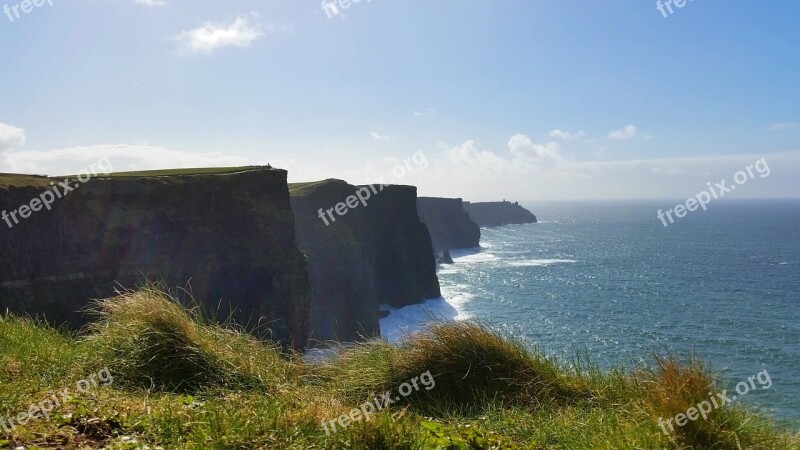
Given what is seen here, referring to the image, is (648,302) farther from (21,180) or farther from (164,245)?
(21,180)

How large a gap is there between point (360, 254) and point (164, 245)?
2200cm

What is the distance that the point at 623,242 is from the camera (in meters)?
126

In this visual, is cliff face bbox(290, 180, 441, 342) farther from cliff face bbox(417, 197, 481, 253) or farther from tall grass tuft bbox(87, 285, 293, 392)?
cliff face bbox(417, 197, 481, 253)

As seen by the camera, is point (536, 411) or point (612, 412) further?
point (536, 411)

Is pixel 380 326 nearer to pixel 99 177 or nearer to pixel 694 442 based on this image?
pixel 99 177

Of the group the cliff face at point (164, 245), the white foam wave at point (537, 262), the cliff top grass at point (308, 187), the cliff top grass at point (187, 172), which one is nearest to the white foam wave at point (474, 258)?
the white foam wave at point (537, 262)

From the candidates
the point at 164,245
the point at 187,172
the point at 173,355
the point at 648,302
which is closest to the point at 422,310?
the point at 648,302

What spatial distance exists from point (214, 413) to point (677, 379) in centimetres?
408

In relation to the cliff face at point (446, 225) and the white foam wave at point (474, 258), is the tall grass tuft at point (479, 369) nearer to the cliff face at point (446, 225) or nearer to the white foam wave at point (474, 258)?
the white foam wave at point (474, 258)

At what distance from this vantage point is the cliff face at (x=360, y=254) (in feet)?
155

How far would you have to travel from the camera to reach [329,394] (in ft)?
19.4

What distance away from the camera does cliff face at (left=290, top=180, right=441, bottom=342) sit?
4738cm

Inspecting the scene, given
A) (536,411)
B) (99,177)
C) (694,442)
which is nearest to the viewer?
(694,442)

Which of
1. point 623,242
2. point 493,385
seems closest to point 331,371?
point 493,385
